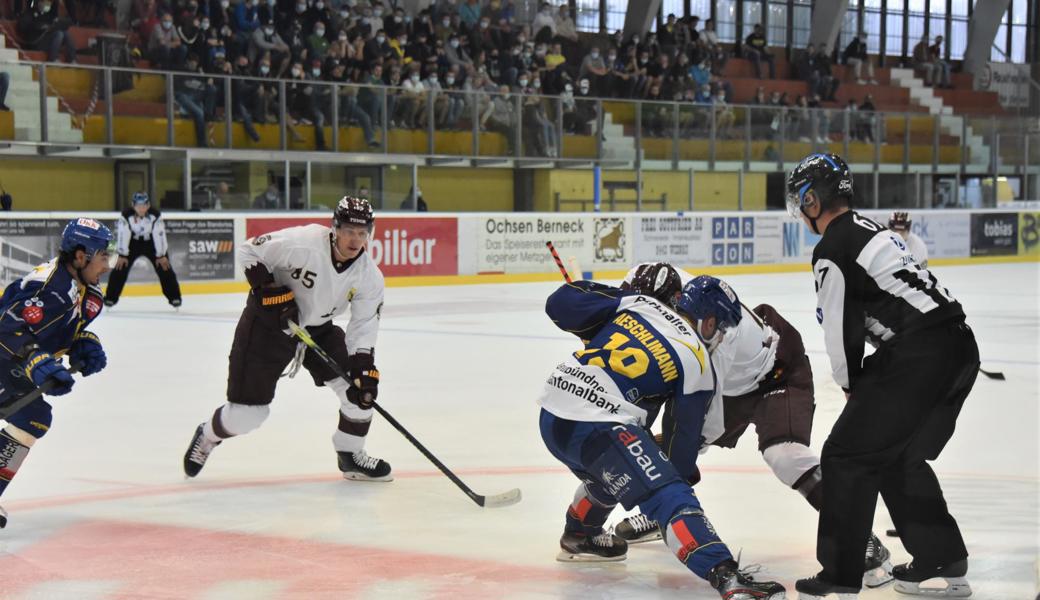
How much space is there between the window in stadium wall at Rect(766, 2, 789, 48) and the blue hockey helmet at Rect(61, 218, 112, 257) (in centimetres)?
2775

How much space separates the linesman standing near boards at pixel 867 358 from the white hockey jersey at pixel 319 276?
7.57ft

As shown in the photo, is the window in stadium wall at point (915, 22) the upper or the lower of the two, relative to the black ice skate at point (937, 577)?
upper

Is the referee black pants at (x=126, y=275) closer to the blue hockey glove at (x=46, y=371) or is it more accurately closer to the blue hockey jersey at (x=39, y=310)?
the blue hockey jersey at (x=39, y=310)

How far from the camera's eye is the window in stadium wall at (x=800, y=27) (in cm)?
3081

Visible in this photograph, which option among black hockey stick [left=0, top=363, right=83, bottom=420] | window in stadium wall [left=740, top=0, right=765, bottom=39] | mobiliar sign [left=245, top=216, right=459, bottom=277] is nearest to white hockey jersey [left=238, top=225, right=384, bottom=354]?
black hockey stick [left=0, top=363, right=83, bottom=420]

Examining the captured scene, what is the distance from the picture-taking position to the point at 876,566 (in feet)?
12.8

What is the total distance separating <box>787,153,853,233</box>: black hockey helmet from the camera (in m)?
3.52

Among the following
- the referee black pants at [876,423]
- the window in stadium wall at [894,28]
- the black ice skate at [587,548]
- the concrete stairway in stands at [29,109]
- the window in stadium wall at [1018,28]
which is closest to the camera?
the referee black pants at [876,423]

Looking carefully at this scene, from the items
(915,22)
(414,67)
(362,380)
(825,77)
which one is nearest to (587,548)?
(362,380)

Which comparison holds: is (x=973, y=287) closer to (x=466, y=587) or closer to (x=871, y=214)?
(x=871, y=214)

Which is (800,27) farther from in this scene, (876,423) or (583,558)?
(876,423)

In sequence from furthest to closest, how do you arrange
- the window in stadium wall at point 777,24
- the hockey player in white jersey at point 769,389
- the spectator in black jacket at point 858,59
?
the window in stadium wall at point 777,24 < the spectator in black jacket at point 858,59 < the hockey player in white jersey at point 769,389

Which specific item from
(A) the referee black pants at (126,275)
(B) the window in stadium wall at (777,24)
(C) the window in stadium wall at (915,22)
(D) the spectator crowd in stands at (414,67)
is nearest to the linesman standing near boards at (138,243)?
(A) the referee black pants at (126,275)

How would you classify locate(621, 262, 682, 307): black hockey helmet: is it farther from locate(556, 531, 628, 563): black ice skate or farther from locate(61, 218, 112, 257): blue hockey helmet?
locate(61, 218, 112, 257): blue hockey helmet
